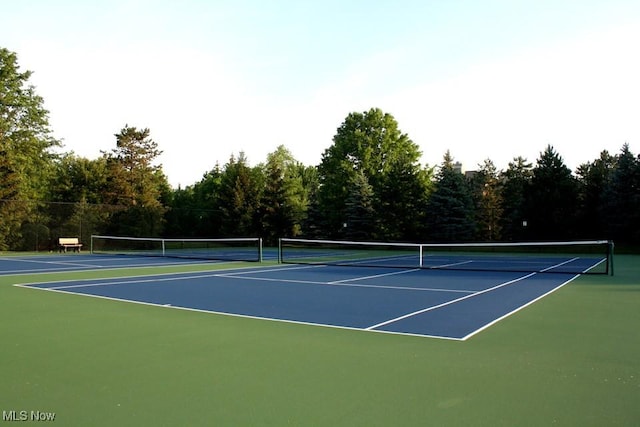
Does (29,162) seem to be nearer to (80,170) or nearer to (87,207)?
(80,170)

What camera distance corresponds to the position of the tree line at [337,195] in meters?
29.7

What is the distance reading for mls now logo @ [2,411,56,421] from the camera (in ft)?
11.0

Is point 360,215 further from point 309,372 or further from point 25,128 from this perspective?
point 309,372

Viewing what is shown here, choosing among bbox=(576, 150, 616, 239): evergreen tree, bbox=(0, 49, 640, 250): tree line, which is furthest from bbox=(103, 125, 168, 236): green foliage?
bbox=(576, 150, 616, 239): evergreen tree

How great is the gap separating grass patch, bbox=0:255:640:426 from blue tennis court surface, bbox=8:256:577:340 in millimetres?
634

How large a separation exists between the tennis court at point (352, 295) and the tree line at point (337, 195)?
1816 centimetres

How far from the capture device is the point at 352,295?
32.0 ft

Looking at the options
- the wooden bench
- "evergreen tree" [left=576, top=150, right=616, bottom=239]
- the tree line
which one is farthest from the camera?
"evergreen tree" [left=576, top=150, right=616, bottom=239]

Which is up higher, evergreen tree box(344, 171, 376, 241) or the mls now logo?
evergreen tree box(344, 171, 376, 241)

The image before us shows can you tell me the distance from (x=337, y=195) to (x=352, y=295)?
34.9m

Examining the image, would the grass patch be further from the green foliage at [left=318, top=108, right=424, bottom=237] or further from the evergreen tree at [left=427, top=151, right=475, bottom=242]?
the green foliage at [left=318, top=108, right=424, bottom=237]

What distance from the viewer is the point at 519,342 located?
5.61 meters

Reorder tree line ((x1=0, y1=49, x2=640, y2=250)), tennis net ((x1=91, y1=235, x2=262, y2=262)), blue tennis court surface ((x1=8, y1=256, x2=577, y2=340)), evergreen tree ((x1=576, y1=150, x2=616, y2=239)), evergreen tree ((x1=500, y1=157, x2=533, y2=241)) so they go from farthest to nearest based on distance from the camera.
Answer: evergreen tree ((x1=500, y1=157, x2=533, y2=241)), evergreen tree ((x1=576, y1=150, x2=616, y2=239)), tree line ((x1=0, y1=49, x2=640, y2=250)), tennis net ((x1=91, y1=235, x2=262, y2=262)), blue tennis court surface ((x1=8, y1=256, x2=577, y2=340))

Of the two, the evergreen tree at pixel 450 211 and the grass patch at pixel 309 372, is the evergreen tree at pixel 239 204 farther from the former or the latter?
the grass patch at pixel 309 372
